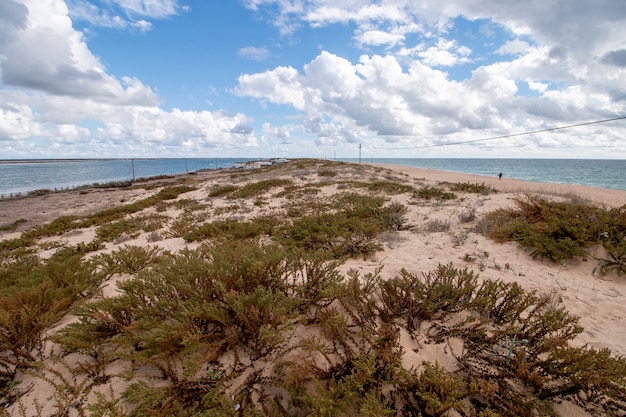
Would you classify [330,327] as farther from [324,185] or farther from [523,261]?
[324,185]

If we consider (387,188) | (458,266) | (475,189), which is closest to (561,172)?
(475,189)

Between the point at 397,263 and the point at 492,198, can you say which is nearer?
the point at 397,263

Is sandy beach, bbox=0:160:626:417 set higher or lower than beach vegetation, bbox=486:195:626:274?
lower

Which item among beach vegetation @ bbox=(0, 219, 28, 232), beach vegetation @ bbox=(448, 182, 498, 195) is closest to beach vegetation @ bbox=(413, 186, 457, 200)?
beach vegetation @ bbox=(448, 182, 498, 195)

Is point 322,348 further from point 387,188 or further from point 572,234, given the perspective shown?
point 387,188

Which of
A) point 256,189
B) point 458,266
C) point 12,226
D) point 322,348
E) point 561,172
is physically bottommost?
point 12,226

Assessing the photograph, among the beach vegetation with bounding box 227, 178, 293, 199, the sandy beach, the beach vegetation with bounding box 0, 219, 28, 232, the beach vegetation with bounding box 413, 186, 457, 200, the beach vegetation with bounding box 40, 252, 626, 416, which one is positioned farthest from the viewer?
the beach vegetation with bounding box 227, 178, 293, 199

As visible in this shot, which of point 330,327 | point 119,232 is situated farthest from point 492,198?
point 119,232

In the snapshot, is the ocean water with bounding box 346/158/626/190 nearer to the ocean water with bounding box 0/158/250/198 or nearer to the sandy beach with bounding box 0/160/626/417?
the sandy beach with bounding box 0/160/626/417

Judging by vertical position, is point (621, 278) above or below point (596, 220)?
below

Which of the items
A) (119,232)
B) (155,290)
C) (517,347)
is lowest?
(119,232)

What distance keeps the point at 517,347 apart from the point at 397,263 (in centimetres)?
251

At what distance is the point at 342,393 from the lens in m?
2.02

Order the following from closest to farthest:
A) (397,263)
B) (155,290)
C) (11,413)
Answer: (11,413) → (155,290) → (397,263)
